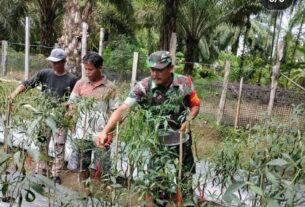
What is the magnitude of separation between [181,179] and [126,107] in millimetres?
841

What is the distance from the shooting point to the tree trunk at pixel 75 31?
801cm

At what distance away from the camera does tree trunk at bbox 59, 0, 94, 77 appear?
26.3ft

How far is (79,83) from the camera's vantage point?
12.4 feet

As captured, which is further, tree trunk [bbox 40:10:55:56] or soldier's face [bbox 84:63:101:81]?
tree trunk [bbox 40:10:55:56]

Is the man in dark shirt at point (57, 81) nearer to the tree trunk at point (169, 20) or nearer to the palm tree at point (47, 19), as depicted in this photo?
the tree trunk at point (169, 20)

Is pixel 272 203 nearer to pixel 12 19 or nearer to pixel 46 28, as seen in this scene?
pixel 46 28

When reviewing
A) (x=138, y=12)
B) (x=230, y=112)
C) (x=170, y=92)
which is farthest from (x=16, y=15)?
(x=170, y=92)

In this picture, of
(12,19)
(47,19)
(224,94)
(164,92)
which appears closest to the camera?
(164,92)

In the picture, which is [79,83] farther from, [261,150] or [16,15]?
[16,15]

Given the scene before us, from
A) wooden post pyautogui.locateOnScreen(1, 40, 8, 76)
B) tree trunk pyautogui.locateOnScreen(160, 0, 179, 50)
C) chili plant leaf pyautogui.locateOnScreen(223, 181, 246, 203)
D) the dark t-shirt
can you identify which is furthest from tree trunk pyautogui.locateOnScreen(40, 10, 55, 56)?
chili plant leaf pyautogui.locateOnScreen(223, 181, 246, 203)

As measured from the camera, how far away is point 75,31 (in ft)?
26.5

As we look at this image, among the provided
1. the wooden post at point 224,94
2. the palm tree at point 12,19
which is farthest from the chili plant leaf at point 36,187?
the palm tree at point 12,19

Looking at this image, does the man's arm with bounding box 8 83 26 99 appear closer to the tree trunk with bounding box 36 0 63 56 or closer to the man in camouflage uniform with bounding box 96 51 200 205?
the man in camouflage uniform with bounding box 96 51 200 205

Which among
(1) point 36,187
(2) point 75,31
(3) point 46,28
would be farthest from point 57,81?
(3) point 46,28
